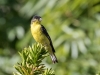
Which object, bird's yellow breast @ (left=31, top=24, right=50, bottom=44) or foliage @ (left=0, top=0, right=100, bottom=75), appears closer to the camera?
bird's yellow breast @ (left=31, top=24, right=50, bottom=44)

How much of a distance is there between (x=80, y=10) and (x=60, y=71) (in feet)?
2.70

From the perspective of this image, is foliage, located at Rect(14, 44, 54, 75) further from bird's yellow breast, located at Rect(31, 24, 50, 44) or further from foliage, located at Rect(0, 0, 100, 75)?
foliage, located at Rect(0, 0, 100, 75)

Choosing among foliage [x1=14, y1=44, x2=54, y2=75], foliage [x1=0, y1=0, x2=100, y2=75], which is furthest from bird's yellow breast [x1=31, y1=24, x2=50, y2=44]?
foliage [x1=0, y1=0, x2=100, y2=75]

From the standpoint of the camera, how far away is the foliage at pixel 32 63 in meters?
1.15

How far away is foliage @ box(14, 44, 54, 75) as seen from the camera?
115 centimetres

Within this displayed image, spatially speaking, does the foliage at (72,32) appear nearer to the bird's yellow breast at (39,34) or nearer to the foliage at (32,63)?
the bird's yellow breast at (39,34)

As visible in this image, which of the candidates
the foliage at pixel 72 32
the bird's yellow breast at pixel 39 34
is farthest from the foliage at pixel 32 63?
the foliage at pixel 72 32

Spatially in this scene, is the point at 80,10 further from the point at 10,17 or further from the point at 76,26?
the point at 10,17

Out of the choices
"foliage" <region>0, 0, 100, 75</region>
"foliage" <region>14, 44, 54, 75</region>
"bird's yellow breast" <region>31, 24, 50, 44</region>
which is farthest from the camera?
"foliage" <region>0, 0, 100, 75</region>

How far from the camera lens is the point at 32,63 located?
119 cm

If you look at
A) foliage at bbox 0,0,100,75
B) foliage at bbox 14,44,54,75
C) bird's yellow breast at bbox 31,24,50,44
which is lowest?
foliage at bbox 14,44,54,75

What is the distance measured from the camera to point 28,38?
5.07 metres

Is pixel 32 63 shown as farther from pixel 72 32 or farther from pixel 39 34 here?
pixel 72 32

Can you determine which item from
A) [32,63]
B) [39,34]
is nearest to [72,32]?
[39,34]
